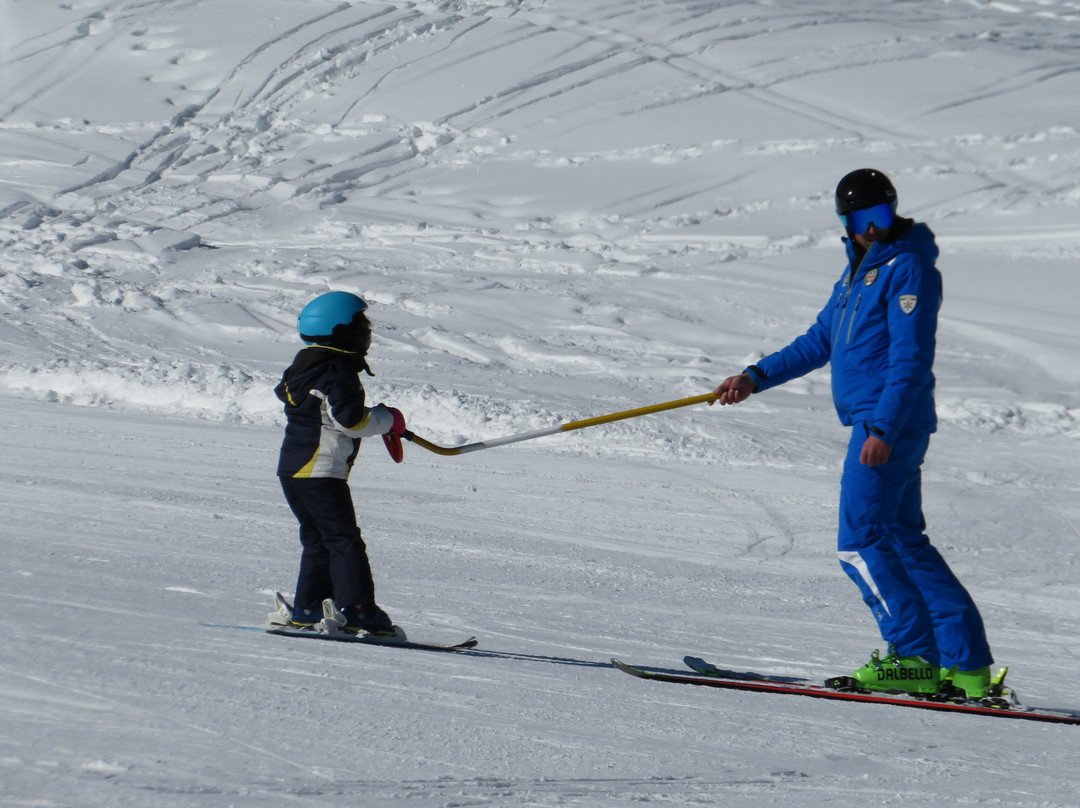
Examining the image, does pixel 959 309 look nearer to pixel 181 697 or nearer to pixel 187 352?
pixel 187 352

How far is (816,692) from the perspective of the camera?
11.3ft

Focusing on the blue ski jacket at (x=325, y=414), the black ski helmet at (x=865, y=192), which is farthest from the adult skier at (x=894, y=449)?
the blue ski jacket at (x=325, y=414)

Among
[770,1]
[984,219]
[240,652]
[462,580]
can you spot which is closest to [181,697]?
[240,652]

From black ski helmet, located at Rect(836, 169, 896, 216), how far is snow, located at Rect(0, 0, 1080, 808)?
149cm

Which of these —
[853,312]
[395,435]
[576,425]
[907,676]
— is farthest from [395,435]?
[907,676]

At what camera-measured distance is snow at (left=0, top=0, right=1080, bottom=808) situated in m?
2.69

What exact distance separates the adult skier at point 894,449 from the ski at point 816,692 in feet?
0.31

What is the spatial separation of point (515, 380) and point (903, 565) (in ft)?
21.1

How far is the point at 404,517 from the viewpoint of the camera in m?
6.27

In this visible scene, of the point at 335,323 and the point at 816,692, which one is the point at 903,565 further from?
the point at 335,323

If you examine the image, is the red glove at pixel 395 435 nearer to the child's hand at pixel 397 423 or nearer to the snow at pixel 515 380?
the child's hand at pixel 397 423

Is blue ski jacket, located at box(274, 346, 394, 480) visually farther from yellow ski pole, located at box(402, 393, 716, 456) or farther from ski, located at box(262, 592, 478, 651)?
ski, located at box(262, 592, 478, 651)

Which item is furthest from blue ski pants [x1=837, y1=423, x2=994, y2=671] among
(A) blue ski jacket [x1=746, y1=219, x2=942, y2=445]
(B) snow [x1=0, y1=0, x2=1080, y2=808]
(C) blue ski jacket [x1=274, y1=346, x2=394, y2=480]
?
(C) blue ski jacket [x1=274, y1=346, x2=394, y2=480]

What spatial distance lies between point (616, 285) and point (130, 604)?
10.0m
